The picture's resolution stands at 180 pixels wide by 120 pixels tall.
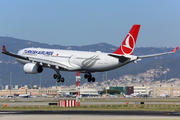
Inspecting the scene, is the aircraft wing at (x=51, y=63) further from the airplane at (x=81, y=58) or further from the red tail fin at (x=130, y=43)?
the red tail fin at (x=130, y=43)

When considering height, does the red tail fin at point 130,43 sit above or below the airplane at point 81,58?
above

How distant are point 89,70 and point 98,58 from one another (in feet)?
13.8

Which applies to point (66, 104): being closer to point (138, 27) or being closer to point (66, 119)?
point (138, 27)

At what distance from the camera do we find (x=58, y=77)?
98.6 m

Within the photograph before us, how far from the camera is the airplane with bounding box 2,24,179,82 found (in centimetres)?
9169

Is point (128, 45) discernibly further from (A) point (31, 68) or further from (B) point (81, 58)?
(A) point (31, 68)

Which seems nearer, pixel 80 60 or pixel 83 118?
pixel 83 118

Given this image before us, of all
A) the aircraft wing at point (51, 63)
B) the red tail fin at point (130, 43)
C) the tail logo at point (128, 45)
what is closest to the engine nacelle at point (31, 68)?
the aircraft wing at point (51, 63)

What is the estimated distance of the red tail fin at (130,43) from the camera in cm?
9250

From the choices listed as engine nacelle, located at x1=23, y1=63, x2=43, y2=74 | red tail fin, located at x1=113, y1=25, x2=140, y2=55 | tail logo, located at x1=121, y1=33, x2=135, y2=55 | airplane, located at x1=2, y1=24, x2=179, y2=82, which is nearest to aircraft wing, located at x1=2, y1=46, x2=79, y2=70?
airplane, located at x1=2, y1=24, x2=179, y2=82

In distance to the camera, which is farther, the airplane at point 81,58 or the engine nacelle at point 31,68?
the engine nacelle at point 31,68

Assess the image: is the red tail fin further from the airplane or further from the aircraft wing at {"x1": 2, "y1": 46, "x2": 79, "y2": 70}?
the aircraft wing at {"x1": 2, "y1": 46, "x2": 79, "y2": 70}

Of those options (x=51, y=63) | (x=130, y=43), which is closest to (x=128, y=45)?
(x=130, y=43)

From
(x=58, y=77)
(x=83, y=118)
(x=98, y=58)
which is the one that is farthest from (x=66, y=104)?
(x=83, y=118)
